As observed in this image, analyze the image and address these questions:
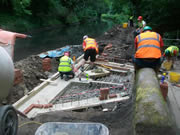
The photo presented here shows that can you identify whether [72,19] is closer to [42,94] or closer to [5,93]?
[42,94]

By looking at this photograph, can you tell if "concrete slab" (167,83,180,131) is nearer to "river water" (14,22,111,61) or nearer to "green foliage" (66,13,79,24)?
"river water" (14,22,111,61)

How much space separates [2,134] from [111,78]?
222 inches

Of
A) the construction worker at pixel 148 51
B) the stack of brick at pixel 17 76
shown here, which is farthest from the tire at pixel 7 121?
the stack of brick at pixel 17 76

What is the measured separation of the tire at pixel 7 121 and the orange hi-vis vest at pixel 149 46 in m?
2.88

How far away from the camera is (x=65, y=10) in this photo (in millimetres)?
41562

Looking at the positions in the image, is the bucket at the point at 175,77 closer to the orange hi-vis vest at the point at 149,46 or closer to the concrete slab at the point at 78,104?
the concrete slab at the point at 78,104

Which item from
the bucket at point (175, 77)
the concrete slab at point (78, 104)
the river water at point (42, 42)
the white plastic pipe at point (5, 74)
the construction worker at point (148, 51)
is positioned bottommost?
the concrete slab at point (78, 104)

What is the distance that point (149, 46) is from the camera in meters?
4.03

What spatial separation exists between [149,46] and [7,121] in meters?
3.19

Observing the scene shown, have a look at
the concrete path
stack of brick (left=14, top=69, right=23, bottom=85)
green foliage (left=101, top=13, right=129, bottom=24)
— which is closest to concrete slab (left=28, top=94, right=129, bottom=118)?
the concrete path

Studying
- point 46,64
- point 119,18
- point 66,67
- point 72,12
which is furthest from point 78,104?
point 72,12

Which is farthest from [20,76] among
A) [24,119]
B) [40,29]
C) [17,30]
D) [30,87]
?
[40,29]

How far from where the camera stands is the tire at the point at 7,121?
8.18ft

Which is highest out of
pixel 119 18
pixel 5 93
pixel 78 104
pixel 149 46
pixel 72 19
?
pixel 72 19
